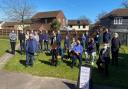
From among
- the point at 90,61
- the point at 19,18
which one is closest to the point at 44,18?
the point at 19,18

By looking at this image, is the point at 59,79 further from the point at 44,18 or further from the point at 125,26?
the point at 44,18

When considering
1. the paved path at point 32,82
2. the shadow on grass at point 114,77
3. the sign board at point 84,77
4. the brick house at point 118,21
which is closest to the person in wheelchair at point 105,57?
the shadow on grass at point 114,77

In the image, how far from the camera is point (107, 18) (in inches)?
2282

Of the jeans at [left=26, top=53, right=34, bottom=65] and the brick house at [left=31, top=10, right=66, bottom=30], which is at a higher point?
the brick house at [left=31, top=10, right=66, bottom=30]

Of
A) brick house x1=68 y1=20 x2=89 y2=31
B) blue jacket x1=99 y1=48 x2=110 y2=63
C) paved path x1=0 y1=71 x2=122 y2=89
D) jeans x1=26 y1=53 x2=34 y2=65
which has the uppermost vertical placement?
brick house x1=68 y1=20 x2=89 y2=31

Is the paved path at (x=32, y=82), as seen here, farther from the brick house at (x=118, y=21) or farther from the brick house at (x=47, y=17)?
the brick house at (x=47, y=17)

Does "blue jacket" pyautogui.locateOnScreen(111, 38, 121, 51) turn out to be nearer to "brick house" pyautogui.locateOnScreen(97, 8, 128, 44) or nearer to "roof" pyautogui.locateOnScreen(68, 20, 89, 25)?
"brick house" pyautogui.locateOnScreen(97, 8, 128, 44)

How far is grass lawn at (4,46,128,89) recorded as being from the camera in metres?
16.1

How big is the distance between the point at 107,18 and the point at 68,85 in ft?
145

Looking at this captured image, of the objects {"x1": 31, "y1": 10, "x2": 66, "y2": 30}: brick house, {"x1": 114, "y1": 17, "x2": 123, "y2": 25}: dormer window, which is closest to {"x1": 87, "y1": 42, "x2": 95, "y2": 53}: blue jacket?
{"x1": 114, "y1": 17, "x2": 123, "y2": 25}: dormer window

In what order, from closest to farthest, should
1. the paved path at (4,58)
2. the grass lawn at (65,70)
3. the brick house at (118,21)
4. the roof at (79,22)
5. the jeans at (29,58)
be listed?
the grass lawn at (65,70) < the jeans at (29,58) < the paved path at (4,58) < the brick house at (118,21) < the roof at (79,22)

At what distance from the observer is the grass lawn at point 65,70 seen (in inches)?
635

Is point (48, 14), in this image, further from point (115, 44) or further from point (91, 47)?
point (115, 44)

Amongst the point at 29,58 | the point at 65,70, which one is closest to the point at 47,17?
the point at 29,58
